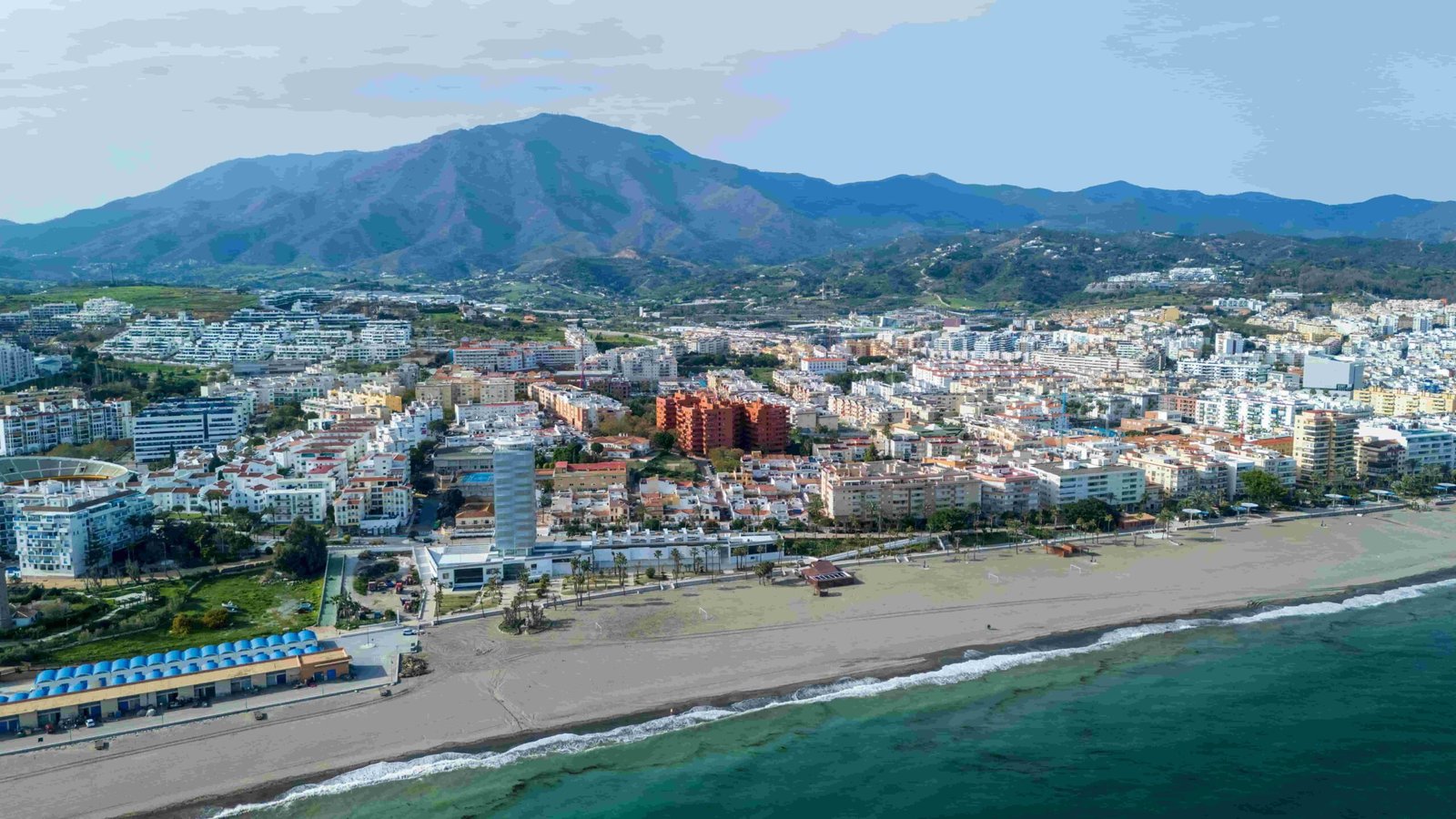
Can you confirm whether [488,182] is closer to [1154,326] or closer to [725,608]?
[1154,326]

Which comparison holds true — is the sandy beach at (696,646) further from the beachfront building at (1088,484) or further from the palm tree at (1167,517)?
the beachfront building at (1088,484)

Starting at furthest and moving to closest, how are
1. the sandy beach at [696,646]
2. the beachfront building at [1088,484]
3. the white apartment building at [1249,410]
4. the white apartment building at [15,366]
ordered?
the white apartment building at [15,366]
the white apartment building at [1249,410]
the beachfront building at [1088,484]
the sandy beach at [696,646]

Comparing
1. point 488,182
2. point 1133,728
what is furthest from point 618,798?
point 488,182

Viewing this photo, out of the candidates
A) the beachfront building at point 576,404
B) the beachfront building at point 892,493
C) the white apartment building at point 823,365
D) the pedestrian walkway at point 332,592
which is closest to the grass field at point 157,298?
the beachfront building at point 576,404

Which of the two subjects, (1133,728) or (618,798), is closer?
(618,798)

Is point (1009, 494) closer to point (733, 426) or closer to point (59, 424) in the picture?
point (733, 426)

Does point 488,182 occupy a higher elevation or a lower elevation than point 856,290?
higher
